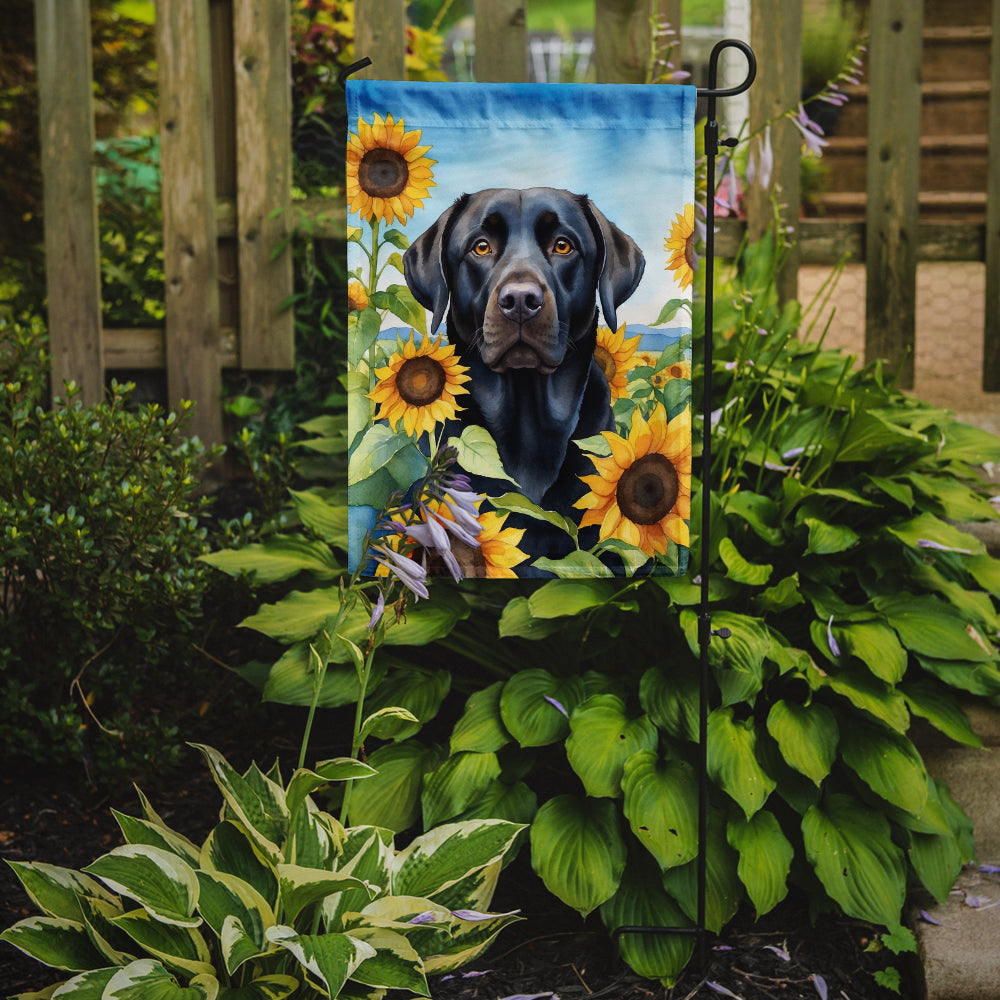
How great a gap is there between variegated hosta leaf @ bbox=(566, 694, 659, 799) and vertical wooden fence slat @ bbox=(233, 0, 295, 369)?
1844 mm

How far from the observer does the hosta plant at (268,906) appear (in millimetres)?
1467

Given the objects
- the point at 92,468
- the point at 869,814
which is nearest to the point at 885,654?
the point at 869,814

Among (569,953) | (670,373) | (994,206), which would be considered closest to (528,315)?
(670,373)

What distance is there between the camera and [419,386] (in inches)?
74.8

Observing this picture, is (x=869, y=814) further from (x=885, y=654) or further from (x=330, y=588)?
(x=330, y=588)

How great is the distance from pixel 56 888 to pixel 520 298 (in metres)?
1.25

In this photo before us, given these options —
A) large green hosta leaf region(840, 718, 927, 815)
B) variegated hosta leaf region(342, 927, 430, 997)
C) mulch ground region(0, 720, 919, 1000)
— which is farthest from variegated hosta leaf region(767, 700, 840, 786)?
variegated hosta leaf region(342, 927, 430, 997)

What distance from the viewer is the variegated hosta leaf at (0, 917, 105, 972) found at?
1.51 metres

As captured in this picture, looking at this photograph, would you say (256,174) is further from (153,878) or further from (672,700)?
(153,878)

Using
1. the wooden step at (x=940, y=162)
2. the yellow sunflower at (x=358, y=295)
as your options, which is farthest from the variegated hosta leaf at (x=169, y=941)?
the wooden step at (x=940, y=162)

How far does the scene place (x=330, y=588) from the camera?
94.3 inches

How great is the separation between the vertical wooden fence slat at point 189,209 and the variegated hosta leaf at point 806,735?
2140 millimetres

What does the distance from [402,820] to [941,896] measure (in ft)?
3.45

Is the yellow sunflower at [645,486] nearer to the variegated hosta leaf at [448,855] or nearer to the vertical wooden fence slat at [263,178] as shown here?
the variegated hosta leaf at [448,855]
